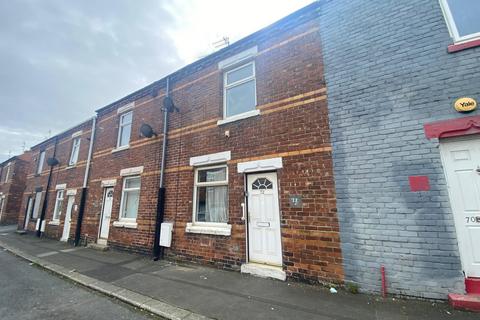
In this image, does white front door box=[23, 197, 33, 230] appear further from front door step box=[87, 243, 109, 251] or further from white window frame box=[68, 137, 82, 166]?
front door step box=[87, 243, 109, 251]

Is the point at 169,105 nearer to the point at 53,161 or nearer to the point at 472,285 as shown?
the point at 472,285

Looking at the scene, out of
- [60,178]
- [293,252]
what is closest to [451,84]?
[293,252]

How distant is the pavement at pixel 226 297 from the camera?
3430mm

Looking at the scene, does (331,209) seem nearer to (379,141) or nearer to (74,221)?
(379,141)

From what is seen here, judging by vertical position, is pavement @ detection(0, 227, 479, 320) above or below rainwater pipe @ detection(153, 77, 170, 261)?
below

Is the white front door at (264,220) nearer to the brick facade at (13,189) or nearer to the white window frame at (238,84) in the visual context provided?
the white window frame at (238,84)

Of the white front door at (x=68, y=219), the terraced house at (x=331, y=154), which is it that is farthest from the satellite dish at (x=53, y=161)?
the terraced house at (x=331, y=154)

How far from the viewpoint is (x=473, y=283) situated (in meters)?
3.49

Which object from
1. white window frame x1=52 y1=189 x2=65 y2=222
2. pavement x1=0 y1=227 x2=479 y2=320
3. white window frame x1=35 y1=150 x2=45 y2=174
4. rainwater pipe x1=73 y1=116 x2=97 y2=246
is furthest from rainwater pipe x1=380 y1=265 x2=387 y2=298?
white window frame x1=35 y1=150 x2=45 y2=174

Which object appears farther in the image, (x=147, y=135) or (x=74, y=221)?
(x=74, y=221)

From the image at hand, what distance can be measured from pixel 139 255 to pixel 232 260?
392 centimetres

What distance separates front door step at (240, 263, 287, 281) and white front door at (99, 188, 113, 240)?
692 cm

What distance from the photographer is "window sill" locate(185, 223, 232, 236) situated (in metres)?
5.94

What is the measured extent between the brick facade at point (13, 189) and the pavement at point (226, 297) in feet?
71.7
